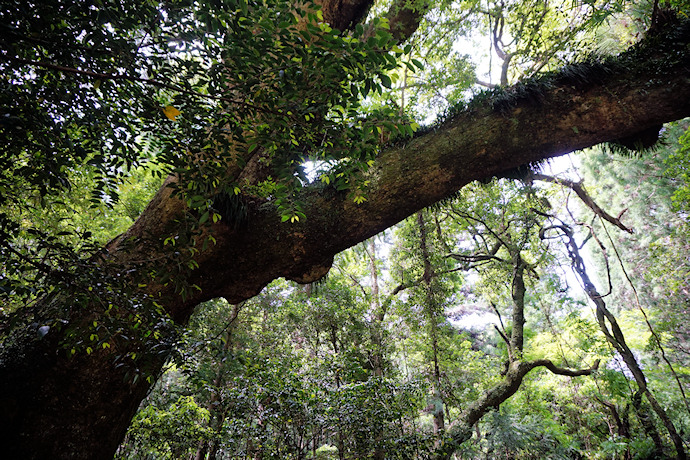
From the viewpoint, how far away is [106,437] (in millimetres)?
2303

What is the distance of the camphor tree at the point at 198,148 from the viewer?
1.27m

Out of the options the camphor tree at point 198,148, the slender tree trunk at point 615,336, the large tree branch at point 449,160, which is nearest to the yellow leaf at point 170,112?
the camphor tree at point 198,148

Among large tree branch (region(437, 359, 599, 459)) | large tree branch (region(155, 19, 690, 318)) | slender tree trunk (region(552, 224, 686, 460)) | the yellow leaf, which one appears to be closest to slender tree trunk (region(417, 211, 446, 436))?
large tree branch (region(437, 359, 599, 459))

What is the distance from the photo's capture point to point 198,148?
60.7 inches

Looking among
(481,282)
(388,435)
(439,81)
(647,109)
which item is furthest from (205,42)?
(481,282)

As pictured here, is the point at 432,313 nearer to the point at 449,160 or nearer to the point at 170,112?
the point at 449,160

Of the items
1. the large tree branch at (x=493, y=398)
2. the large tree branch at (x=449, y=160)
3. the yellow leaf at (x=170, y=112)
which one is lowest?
the large tree branch at (x=493, y=398)

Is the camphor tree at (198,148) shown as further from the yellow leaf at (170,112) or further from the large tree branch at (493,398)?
the large tree branch at (493,398)

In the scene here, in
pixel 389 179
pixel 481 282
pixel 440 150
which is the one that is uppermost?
pixel 481 282

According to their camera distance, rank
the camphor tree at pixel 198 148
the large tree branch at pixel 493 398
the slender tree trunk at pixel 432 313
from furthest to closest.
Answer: the slender tree trunk at pixel 432 313
the large tree branch at pixel 493 398
the camphor tree at pixel 198 148

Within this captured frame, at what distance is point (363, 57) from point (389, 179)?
192cm

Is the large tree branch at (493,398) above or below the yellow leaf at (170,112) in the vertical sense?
below

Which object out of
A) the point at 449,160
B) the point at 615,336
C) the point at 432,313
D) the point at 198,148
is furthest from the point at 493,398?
the point at 198,148

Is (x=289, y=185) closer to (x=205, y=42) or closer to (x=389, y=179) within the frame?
(x=205, y=42)
